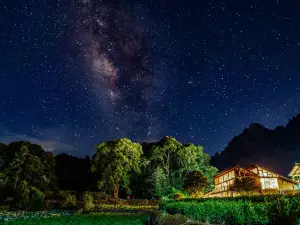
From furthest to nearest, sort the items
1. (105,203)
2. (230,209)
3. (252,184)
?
(252,184) → (105,203) → (230,209)

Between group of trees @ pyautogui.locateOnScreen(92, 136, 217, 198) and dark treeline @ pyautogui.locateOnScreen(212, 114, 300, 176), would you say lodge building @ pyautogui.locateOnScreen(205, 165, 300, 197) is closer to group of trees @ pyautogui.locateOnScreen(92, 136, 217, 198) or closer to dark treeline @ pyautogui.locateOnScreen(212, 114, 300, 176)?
group of trees @ pyautogui.locateOnScreen(92, 136, 217, 198)

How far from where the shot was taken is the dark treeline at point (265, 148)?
8362 centimetres

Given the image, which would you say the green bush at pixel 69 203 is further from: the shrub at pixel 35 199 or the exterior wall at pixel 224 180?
the exterior wall at pixel 224 180

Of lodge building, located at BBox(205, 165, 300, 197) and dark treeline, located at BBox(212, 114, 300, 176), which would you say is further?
dark treeline, located at BBox(212, 114, 300, 176)

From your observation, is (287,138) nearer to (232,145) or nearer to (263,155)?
(263,155)

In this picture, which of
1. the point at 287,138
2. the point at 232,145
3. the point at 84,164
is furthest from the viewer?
the point at 232,145

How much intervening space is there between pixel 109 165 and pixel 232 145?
62.2 meters

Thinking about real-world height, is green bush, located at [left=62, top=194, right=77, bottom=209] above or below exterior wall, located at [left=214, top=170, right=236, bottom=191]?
below

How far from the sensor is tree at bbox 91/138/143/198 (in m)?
38.1

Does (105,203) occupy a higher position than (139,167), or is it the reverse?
(139,167)

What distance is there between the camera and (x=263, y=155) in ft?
290

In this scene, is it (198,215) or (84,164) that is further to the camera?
(84,164)

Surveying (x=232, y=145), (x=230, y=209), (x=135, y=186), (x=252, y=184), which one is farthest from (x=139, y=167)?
(x=232, y=145)

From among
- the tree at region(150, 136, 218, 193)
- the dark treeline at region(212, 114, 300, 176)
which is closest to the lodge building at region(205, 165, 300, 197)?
the tree at region(150, 136, 218, 193)
